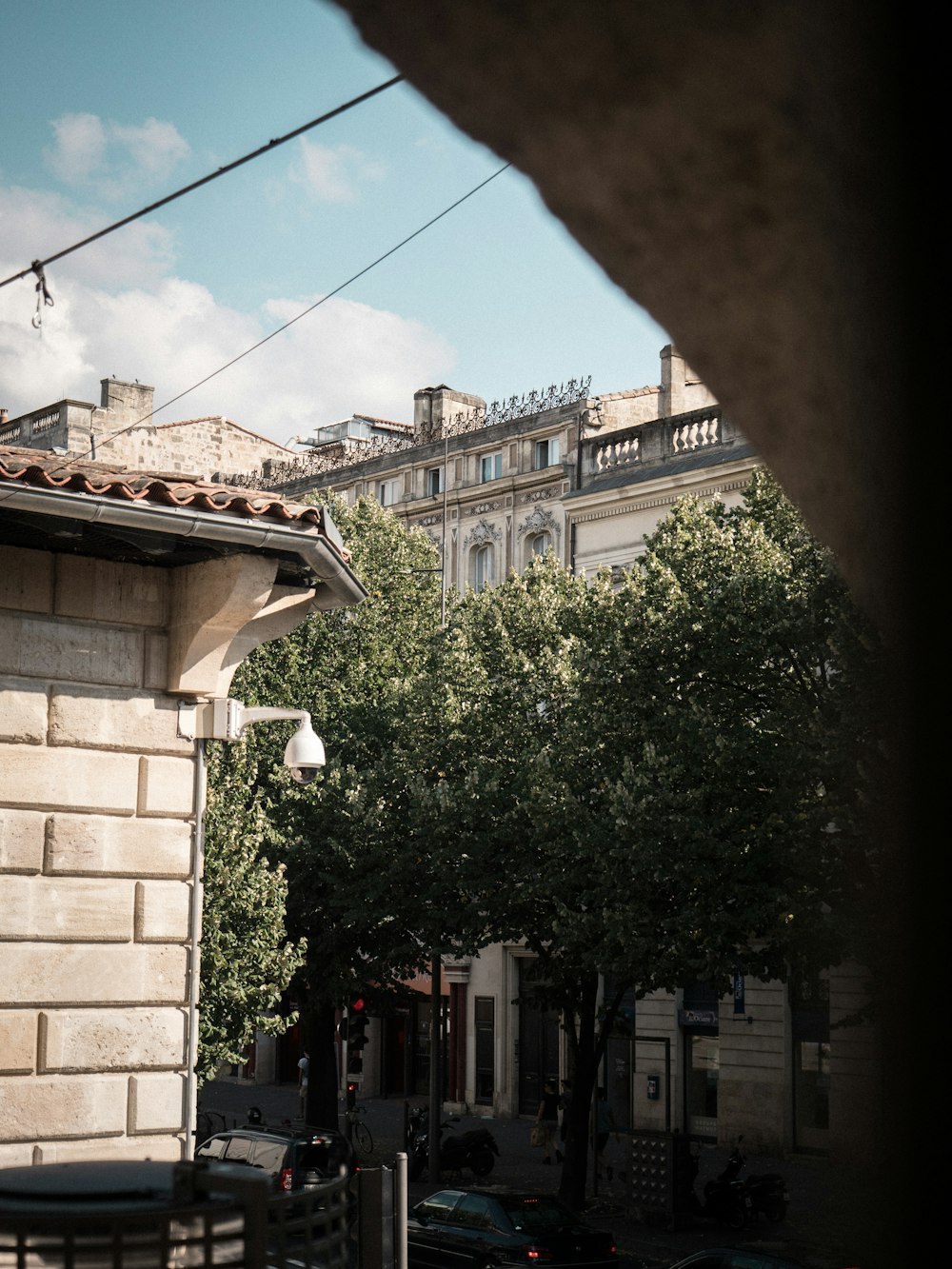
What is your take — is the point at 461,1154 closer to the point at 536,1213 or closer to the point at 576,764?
the point at 576,764

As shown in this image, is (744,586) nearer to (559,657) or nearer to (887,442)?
(559,657)

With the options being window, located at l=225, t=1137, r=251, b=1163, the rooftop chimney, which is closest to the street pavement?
Answer: window, located at l=225, t=1137, r=251, b=1163

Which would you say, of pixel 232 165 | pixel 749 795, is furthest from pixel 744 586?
pixel 232 165

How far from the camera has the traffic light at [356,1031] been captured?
27.0 m

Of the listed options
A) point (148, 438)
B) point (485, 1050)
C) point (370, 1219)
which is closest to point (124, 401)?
point (148, 438)

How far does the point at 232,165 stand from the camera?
7.38 m

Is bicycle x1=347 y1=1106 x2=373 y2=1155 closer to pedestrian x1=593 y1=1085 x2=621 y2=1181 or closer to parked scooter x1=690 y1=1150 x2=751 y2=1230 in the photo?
pedestrian x1=593 y1=1085 x2=621 y2=1181

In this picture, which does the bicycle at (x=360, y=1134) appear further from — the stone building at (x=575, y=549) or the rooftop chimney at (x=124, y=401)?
the rooftop chimney at (x=124, y=401)

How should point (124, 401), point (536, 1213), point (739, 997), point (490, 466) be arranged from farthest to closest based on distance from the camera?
point (124, 401)
point (490, 466)
point (739, 997)
point (536, 1213)

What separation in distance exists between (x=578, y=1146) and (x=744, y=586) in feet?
31.3

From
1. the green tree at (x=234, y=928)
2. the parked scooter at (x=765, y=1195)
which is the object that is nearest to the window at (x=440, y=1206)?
the green tree at (x=234, y=928)

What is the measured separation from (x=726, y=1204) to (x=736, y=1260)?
9731 millimetres

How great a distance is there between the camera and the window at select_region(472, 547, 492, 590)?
4359 cm

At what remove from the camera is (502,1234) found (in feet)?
60.0
